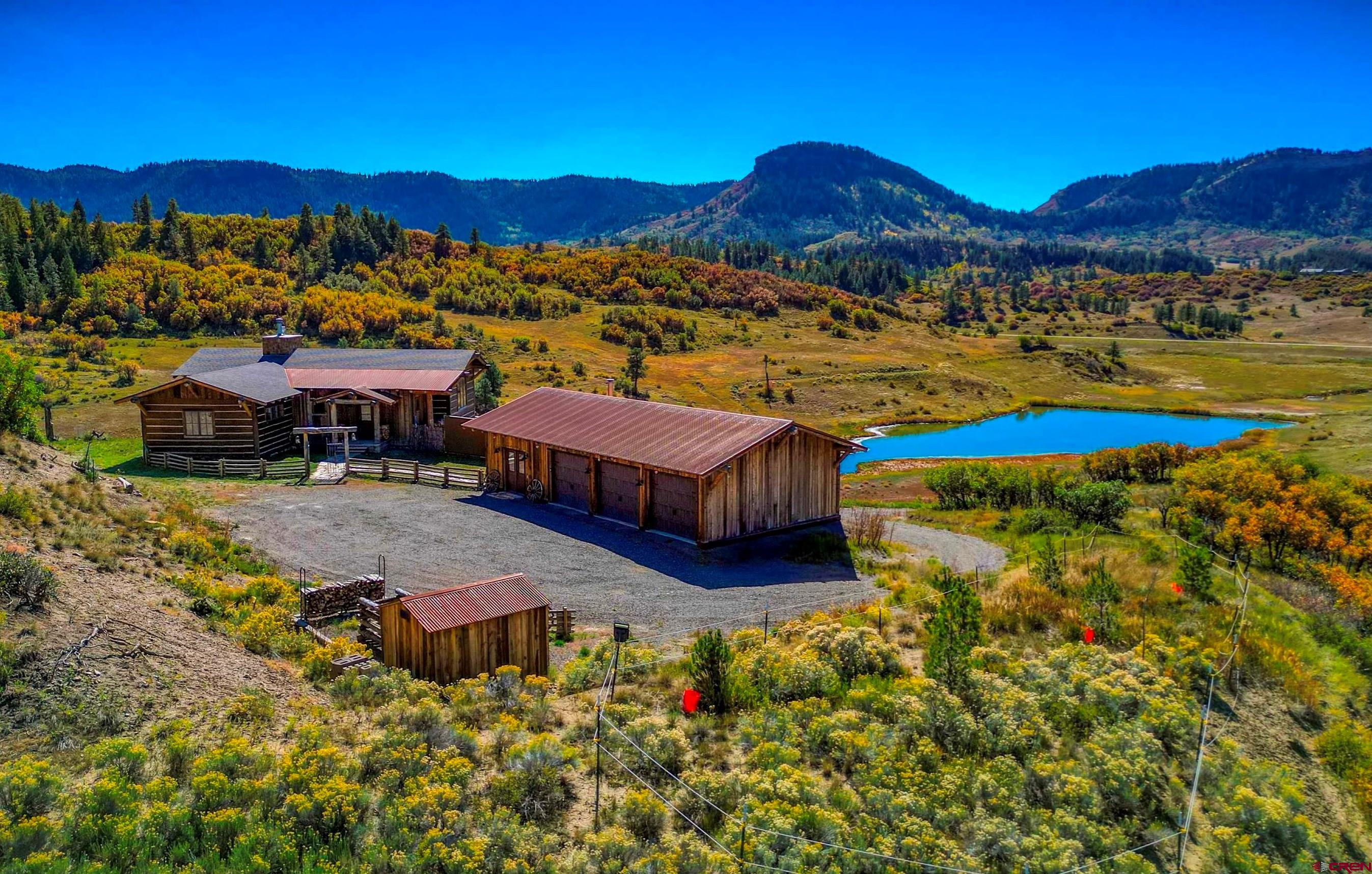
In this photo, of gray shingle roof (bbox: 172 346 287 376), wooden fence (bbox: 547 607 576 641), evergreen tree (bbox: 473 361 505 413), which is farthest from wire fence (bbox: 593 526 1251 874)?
gray shingle roof (bbox: 172 346 287 376)

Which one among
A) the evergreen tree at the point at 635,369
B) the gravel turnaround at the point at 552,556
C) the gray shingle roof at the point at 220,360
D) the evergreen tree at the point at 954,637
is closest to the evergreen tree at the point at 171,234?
the evergreen tree at the point at 635,369

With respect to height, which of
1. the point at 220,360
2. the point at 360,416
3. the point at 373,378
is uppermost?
the point at 220,360

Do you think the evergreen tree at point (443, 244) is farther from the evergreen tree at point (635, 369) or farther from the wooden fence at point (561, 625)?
the wooden fence at point (561, 625)

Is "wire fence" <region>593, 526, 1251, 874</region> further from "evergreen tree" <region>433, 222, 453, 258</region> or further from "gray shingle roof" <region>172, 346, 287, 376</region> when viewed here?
"evergreen tree" <region>433, 222, 453, 258</region>

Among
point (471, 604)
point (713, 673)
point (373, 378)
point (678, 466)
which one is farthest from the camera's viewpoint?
point (373, 378)

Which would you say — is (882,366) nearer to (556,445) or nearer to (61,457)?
(556,445)

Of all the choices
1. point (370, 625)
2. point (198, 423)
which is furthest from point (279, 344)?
point (370, 625)

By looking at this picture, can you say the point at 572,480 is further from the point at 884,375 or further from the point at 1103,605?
the point at 884,375

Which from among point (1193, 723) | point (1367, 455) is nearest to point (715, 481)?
point (1193, 723)
